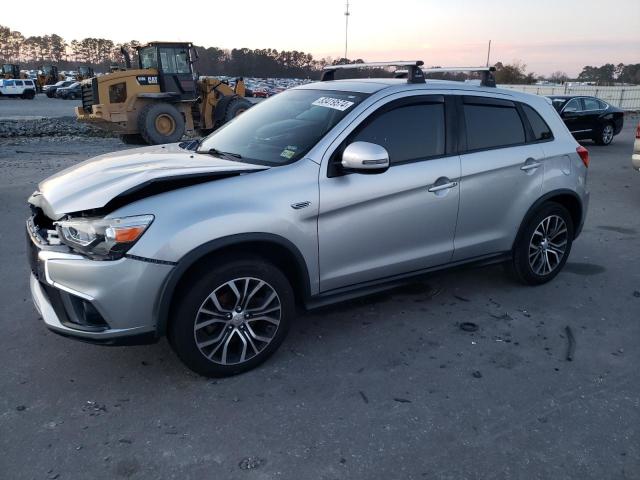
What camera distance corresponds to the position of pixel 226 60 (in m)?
94.1

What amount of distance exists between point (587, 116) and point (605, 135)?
0.91 meters

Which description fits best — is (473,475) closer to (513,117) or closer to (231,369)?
(231,369)

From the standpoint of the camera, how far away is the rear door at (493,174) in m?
4.24

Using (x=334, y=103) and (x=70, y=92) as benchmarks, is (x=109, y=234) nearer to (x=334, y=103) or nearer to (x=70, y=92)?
(x=334, y=103)

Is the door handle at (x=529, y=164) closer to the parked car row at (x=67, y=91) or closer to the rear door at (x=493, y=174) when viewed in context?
the rear door at (x=493, y=174)

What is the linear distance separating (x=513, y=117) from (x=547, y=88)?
1351 inches

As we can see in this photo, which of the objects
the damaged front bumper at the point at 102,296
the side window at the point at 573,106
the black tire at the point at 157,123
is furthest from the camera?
the side window at the point at 573,106

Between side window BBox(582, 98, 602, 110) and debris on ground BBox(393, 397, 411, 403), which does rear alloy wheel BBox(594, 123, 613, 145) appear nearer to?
side window BBox(582, 98, 602, 110)

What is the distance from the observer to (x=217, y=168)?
3.37 metres

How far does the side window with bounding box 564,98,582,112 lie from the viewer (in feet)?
52.7

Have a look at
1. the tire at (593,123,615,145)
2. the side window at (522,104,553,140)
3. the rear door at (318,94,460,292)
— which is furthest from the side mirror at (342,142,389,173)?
the tire at (593,123,615,145)

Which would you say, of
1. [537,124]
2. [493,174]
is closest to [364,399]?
[493,174]

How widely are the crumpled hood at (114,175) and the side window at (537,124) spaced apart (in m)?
2.58

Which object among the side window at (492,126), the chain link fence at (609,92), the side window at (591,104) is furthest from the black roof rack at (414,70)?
the chain link fence at (609,92)
